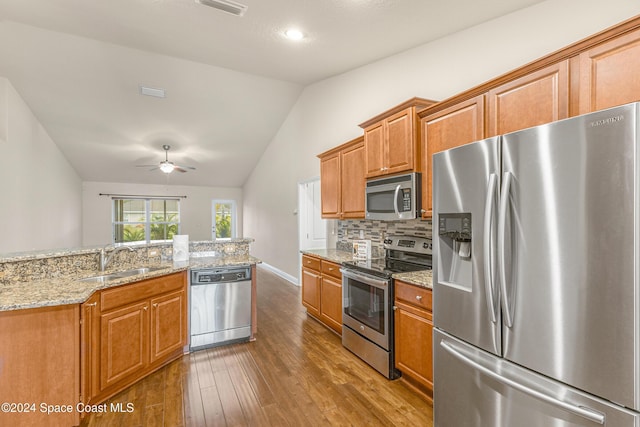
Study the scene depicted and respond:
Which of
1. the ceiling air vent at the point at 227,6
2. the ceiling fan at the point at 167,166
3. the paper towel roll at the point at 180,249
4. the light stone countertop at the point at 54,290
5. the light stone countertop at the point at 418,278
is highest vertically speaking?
the ceiling air vent at the point at 227,6

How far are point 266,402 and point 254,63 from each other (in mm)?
4069

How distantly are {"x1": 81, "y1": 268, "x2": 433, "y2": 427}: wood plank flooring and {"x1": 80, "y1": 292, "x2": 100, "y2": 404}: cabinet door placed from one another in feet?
0.72

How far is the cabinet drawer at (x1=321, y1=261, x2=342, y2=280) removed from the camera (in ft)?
11.0

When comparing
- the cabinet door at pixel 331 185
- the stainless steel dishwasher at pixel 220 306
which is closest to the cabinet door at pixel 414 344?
the stainless steel dishwasher at pixel 220 306

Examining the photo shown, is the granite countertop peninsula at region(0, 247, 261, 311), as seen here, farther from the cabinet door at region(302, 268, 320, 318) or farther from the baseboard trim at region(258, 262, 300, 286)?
the baseboard trim at region(258, 262, 300, 286)

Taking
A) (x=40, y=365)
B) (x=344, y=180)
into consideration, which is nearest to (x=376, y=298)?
(x=344, y=180)

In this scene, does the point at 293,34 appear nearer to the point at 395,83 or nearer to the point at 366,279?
the point at 395,83

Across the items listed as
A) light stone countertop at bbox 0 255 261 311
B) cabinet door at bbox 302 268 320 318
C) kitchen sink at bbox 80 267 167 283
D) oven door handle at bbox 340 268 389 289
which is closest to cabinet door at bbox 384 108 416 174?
oven door handle at bbox 340 268 389 289

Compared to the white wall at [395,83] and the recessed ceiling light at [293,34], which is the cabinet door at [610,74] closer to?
the white wall at [395,83]

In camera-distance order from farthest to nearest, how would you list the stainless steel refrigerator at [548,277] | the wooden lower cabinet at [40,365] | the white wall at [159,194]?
the white wall at [159,194] → the wooden lower cabinet at [40,365] → the stainless steel refrigerator at [548,277]

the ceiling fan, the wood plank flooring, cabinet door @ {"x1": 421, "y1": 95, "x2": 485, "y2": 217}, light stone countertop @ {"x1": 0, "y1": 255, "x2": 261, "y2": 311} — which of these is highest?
the ceiling fan

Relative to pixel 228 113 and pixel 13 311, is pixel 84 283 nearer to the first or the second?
pixel 13 311

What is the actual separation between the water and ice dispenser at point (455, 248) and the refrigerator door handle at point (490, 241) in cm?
19

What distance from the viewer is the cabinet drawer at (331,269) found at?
3.35 metres
